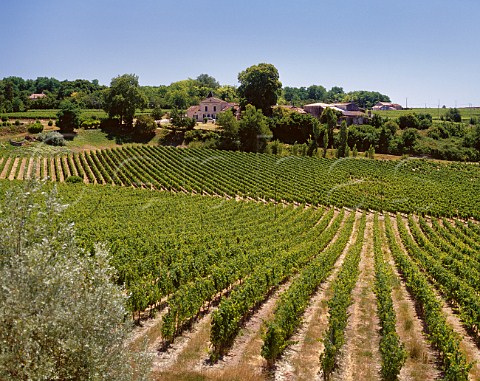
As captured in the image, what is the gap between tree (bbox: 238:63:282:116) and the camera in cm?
10612

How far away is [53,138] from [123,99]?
737 inches

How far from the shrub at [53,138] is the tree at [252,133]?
33820mm

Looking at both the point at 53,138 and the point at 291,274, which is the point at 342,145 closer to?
the point at 53,138

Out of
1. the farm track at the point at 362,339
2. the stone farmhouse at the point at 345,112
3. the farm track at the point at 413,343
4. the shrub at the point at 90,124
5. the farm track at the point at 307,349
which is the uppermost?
the stone farmhouse at the point at 345,112

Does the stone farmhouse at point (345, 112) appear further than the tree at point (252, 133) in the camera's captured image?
Yes

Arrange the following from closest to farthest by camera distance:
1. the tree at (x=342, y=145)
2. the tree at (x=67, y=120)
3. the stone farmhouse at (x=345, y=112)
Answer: the tree at (x=342, y=145) → the tree at (x=67, y=120) → the stone farmhouse at (x=345, y=112)

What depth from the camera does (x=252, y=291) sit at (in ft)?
55.3

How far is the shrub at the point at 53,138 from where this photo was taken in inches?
2785

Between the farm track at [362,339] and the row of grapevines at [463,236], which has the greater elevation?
the row of grapevines at [463,236]

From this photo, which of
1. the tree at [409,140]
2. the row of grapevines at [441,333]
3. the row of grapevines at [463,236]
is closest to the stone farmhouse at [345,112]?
the tree at [409,140]

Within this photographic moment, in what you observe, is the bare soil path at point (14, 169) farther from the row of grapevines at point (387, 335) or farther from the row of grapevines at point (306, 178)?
the row of grapevines at point (387, 335)

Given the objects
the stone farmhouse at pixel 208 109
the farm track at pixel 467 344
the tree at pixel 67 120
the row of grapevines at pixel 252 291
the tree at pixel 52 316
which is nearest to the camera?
the tree at pixel 52 316

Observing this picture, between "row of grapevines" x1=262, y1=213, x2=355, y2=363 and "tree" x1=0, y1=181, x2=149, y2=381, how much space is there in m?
5.52

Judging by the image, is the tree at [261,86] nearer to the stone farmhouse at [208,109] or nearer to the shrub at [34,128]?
the stone farmhouse at [208,109]
